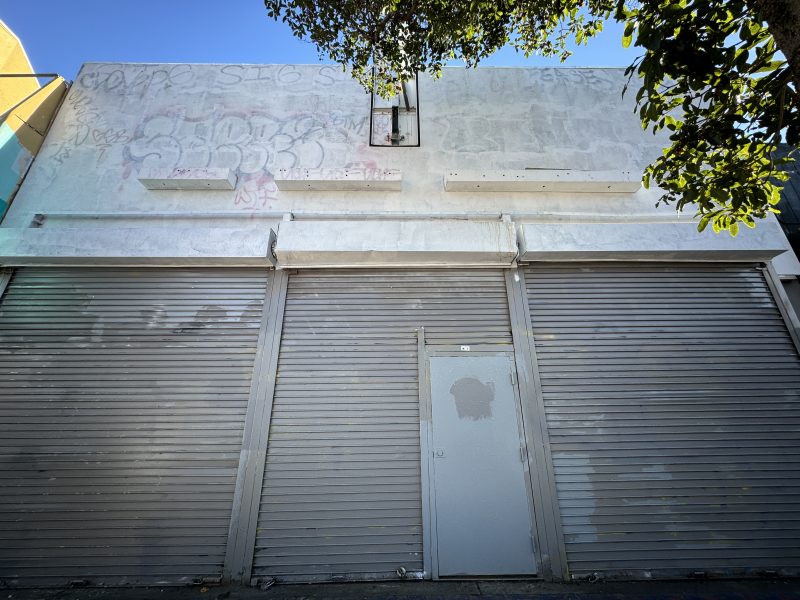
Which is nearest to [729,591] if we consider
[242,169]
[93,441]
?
[93,441]

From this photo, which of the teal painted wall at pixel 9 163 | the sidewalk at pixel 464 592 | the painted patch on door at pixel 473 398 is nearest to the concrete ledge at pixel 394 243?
the painted patch on door at pixel 473 398

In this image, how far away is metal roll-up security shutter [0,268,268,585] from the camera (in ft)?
13.7

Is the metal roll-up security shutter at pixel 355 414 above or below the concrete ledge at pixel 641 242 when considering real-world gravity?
below

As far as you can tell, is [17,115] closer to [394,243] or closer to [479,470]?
[394,243]

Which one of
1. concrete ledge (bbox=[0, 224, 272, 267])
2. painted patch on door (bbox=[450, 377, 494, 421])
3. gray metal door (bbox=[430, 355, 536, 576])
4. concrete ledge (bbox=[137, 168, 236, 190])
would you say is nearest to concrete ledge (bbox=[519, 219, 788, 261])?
gray metal door (bbox=[430, 355, 536, 576])

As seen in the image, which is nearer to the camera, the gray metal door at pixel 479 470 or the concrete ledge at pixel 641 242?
the gray metal door at pixel 479 470

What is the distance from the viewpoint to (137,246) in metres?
5.33

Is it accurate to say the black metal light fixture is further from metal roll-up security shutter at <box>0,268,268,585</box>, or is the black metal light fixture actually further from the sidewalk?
the sidewalk

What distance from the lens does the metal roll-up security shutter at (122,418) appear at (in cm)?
418

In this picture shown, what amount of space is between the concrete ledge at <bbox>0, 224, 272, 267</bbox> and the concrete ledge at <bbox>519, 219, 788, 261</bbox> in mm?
3841

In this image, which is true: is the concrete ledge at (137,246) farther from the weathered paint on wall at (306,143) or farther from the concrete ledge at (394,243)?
the concrete ledge at (394,243)

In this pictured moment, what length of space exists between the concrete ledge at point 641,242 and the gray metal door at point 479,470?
1.71m

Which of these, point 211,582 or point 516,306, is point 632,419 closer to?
point 516,306

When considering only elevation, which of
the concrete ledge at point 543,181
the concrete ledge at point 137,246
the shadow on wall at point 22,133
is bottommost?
the concrete ledge at point 137,246
